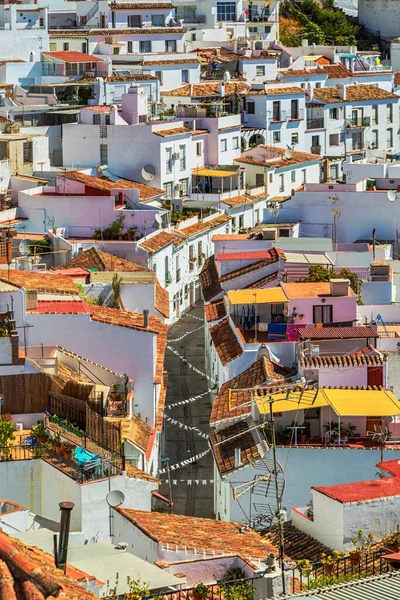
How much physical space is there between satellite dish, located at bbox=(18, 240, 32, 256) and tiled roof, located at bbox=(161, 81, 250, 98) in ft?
74.2

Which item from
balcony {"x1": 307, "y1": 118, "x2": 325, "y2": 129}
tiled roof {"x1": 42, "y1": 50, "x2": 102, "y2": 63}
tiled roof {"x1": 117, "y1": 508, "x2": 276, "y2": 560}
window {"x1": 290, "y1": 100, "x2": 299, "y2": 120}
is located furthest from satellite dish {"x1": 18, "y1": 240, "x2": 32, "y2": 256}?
balcony {"x1": 307, "y1": 118, "x2": 325, "y2": 129}

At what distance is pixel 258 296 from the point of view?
3753 centimetres

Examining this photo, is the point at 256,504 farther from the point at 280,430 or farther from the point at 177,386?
the point at 177,386

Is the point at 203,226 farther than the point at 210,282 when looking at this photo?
Yes

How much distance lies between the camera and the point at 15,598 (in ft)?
48.5

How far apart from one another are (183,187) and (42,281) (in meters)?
21.5

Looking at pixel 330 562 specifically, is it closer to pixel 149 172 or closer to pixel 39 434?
pixel 39 434

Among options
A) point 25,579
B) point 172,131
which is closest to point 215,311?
point 172,131

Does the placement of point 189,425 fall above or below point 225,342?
below

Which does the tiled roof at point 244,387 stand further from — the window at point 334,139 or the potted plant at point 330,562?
the window at point 334,139

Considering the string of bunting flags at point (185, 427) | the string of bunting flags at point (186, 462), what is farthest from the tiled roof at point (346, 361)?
the string of bunting flags at point (185, 427)

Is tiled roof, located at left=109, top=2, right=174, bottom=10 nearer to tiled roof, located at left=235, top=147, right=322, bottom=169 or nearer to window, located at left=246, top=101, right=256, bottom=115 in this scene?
window, located at left=246, top=101, right=256, bottom=115

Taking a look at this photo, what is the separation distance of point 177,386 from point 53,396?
11.4 meters

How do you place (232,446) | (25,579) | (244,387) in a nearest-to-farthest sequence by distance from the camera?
(25,579)
(232,446)
(244,387)
